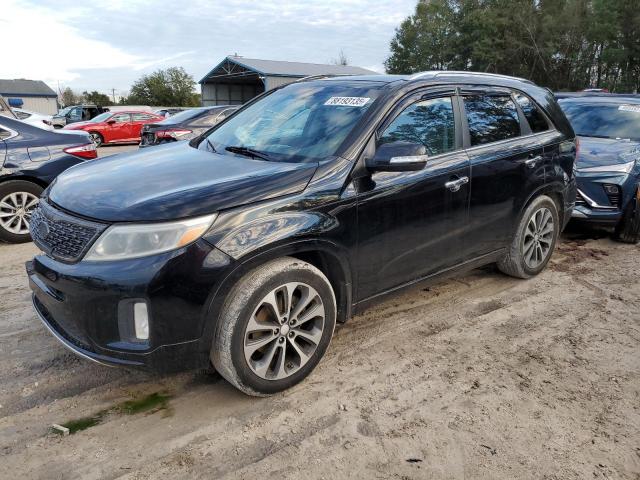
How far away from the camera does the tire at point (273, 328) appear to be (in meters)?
2.58

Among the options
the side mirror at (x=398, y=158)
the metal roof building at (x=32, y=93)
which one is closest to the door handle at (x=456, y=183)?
the side mirror at (x=398, y=158)

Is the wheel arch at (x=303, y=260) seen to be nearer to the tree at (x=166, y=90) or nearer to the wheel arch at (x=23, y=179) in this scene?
the wheel arch at (x=23, y=179)

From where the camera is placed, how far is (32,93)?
228 feet

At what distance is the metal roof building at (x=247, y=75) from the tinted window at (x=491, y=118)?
107 ft

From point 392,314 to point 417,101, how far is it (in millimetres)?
1590

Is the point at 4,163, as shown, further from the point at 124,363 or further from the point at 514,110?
the point at 514,110

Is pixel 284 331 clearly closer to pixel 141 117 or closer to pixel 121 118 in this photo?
pixel 121 118

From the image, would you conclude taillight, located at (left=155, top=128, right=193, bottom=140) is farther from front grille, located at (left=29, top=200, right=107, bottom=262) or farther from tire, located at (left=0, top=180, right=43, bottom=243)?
front grille, located at (left=29, top=200, right=107, bottom=262)

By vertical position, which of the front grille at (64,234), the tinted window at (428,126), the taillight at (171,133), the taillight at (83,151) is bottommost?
the front grille at (64,234)

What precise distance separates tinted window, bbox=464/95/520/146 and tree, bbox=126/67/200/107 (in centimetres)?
7120

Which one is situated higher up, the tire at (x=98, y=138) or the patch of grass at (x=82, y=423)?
the tire at (x=98, y=138)

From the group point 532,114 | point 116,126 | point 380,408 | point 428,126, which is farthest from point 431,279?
point 116,126

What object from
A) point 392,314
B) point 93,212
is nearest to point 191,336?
point 93,212

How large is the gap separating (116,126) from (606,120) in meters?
18.6
